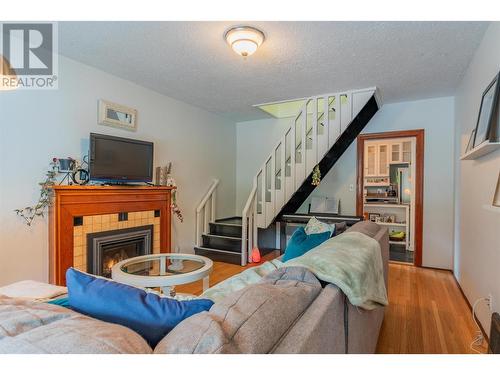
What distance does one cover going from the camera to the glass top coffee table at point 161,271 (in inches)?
77.4

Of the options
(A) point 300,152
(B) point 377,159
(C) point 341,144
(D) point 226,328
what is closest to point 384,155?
(B) point 377,159

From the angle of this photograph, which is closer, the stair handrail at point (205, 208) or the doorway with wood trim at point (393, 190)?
the stair handrail at point (205, 208)

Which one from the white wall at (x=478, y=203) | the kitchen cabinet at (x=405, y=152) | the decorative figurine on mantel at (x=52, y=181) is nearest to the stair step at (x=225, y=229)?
the decorative figurine on mantel at (x=52, y=181)

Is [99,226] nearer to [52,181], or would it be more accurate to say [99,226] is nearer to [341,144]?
[52,181]

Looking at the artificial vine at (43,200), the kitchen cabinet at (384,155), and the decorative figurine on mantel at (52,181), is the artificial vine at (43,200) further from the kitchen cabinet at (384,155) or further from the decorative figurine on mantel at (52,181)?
the kitchen cabinet at (384,155)

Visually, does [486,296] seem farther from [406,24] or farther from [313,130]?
[313,130]

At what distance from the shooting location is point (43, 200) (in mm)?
2521

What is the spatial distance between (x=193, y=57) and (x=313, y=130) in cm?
187

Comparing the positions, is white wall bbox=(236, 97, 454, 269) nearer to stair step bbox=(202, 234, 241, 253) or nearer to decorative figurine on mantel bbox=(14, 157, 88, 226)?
stair step bbox=(202, 234, 241, 253)

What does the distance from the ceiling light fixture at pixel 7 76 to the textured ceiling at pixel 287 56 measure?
44 cm

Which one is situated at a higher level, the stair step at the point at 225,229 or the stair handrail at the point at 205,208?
the stair handrail at the point at 205,208

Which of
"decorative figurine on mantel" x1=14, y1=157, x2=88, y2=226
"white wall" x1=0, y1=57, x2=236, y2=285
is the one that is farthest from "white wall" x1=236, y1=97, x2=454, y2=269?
"decorative figurine on mantel" x1=14, y1=157, x2=88, y2=226
